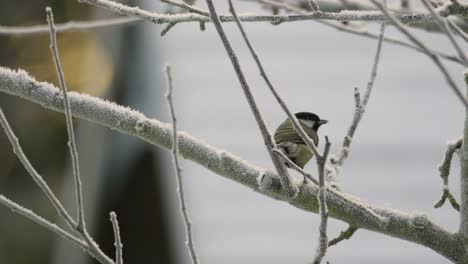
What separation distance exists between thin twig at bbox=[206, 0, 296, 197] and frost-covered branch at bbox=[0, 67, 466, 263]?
0.06m

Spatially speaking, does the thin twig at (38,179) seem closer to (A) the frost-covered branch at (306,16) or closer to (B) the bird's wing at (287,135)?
(A) the frost-covered branch at (306,16)

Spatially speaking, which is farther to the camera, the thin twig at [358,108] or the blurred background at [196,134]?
Result: the blurred background at [196,134]

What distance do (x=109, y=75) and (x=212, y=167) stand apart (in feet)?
10.2

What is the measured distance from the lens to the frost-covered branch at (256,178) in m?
2.07

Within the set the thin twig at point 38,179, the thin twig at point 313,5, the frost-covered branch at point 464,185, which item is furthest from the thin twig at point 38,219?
the frost-covered branch at point 464,185

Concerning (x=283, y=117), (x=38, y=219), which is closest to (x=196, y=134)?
Answer: (x=283, y=117)

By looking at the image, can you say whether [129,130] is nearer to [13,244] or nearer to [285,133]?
[285,133]

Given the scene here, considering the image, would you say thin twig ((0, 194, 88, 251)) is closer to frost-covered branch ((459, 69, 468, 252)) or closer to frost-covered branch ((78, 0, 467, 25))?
frost-covered branch ((78, 0, 467, 25))

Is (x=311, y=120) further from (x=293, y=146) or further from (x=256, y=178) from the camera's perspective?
(x=256, y=178)

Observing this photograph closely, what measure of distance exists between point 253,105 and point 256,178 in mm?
334

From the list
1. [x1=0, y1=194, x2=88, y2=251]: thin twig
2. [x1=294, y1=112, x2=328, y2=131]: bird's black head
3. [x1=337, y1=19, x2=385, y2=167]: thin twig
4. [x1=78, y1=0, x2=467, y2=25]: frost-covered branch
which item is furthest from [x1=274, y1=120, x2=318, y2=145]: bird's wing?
[x1=0, y1=194, x2=88, y2=251]: thin twig

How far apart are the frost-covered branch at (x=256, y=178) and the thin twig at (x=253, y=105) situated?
61 millimetres

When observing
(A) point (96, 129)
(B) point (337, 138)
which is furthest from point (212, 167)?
(A) point (96, 129)

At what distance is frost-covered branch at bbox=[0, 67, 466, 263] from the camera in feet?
6.81
